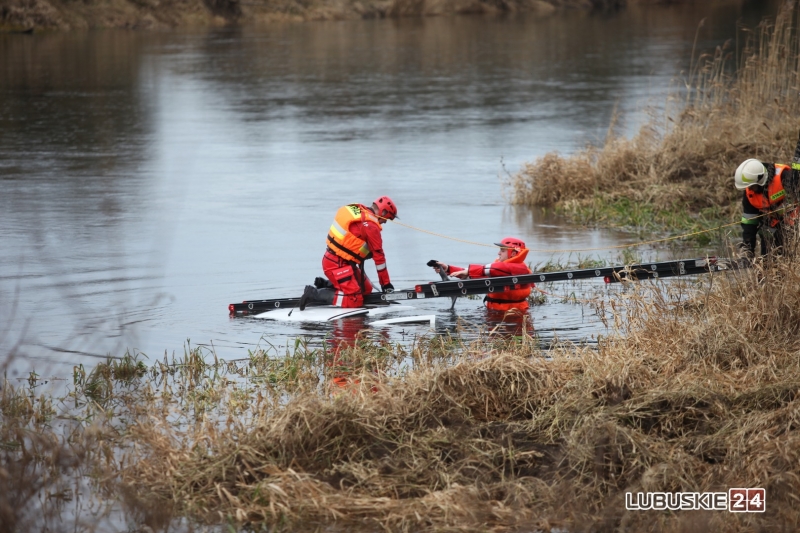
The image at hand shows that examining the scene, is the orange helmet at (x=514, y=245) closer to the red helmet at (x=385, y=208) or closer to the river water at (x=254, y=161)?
the river water at (x=254, y=161)

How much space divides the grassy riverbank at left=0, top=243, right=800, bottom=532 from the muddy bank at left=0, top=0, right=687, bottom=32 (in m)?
45.7

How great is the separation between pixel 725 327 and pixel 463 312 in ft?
13.1

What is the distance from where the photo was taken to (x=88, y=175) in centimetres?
1947

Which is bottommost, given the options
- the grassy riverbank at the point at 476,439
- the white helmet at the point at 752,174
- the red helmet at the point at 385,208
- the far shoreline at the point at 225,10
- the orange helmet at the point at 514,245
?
the grassy riverbank at the point at 476,439

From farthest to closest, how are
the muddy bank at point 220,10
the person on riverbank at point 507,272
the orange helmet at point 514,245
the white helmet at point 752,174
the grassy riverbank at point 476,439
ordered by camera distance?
the muddy bank at point 220,10 → the orange helmet at point 514,245 → the person on riverbank at point 507,272 → the white helmet at point 752,174 → the grassy riverbank at point 476,439

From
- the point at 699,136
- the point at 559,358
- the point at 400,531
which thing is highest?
the point at 699,136

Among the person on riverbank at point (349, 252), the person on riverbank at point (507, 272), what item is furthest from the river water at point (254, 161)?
the person on riverbank at point (349, 252)

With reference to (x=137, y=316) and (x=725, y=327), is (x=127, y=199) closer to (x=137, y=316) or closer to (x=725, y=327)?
(x=137, y=316)

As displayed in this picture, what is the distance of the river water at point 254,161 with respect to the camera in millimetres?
11188

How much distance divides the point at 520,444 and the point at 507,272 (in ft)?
14.9

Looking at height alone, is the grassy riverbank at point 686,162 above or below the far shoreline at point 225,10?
below

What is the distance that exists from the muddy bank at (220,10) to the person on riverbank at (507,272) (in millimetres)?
43018

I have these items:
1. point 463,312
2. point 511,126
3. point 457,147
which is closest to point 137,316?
point 463,312

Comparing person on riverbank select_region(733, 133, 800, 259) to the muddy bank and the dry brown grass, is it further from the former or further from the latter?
the muddy bank
